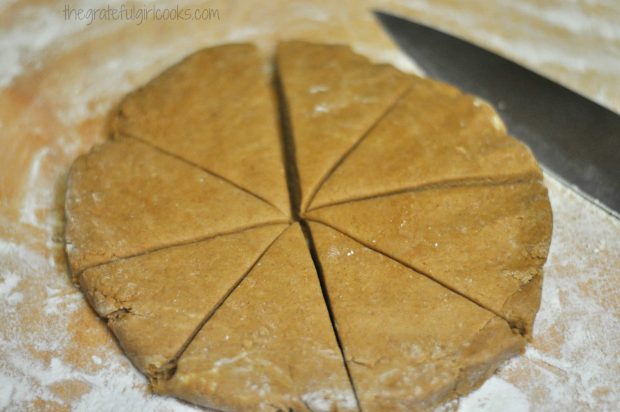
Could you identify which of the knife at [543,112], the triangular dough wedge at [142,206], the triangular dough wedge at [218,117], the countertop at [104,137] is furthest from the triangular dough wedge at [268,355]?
the knife at [543,112]

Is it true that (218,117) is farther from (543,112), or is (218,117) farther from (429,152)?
(543,112)

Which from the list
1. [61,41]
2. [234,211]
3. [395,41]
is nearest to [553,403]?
[234,211]

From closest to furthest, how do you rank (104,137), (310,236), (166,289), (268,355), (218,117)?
(268,355) → (166,289) → (310,236) → (218,117) → (104,137)

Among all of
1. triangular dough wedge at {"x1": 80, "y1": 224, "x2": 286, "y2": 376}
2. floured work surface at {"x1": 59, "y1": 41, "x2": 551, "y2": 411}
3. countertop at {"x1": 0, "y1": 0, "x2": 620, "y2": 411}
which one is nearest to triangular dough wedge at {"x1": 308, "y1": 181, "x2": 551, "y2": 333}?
floured work surface at {"x1": 59, "y1": 41, "x2": 551, "y2": 411}

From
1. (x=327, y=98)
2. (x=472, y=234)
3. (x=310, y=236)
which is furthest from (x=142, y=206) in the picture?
(x=472, y=234)

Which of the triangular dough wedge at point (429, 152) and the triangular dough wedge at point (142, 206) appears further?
the triangular dough wedge at point (429, 152)

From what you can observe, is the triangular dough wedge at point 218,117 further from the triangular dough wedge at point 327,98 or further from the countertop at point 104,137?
the countertop at point 104,137

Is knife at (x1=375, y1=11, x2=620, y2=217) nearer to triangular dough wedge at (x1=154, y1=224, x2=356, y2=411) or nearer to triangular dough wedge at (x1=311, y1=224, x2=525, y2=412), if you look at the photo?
triangular dough wedge at (x1=311, y1=224, x2=525, y2=412)
